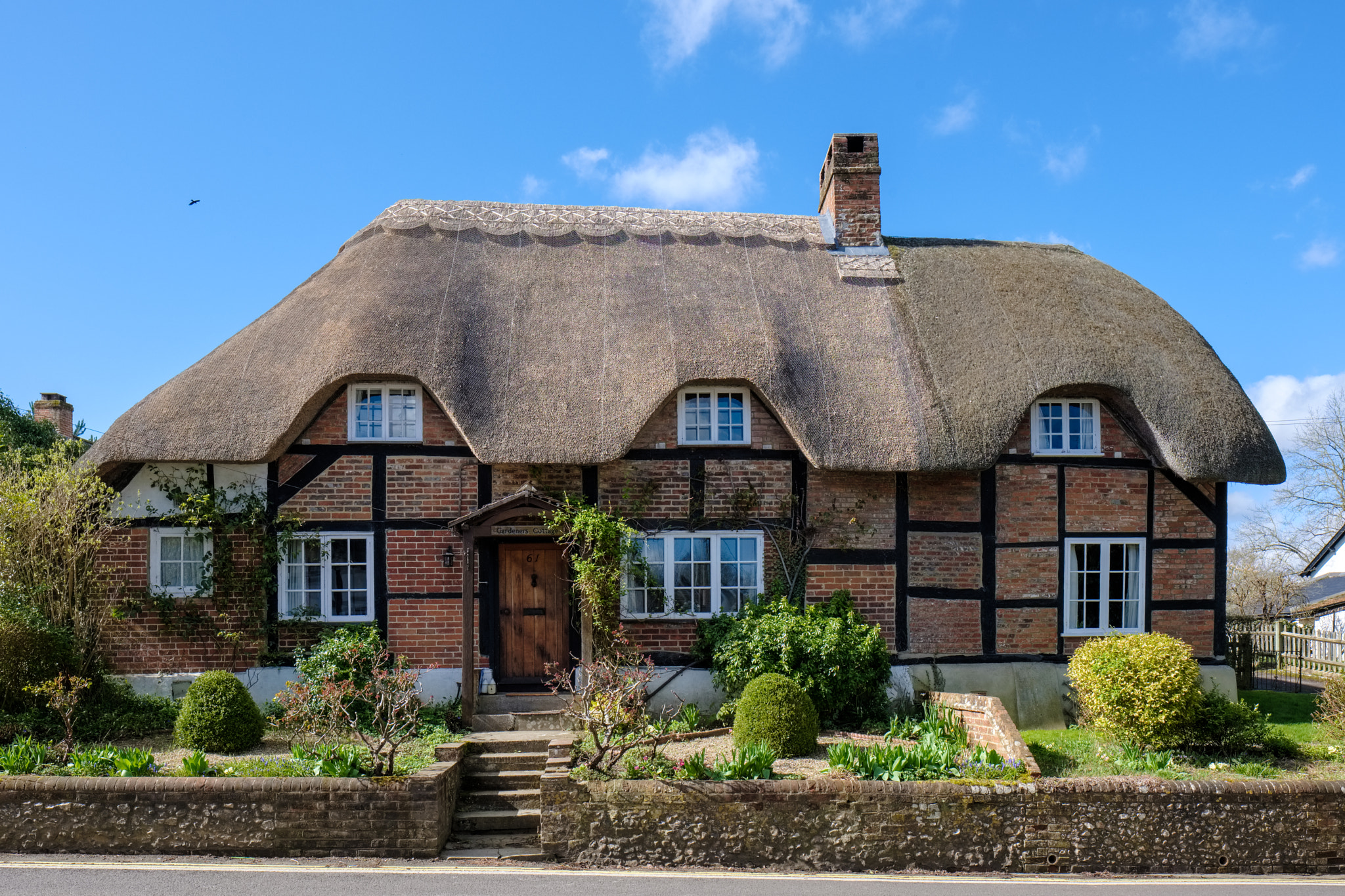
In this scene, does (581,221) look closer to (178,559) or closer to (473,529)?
(473,529)

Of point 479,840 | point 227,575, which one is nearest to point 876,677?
point 479,840

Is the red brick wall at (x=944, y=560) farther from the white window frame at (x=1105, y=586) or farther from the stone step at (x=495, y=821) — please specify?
the stone step at (x=495, y=821)

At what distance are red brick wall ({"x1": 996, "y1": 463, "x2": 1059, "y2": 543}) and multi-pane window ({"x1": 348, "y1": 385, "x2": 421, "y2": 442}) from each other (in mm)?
7698

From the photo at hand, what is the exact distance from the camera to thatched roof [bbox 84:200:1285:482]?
11.0m

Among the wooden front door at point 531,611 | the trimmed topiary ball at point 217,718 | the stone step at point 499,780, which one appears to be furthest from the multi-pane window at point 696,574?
the trimmed topiary ball at point 217,718

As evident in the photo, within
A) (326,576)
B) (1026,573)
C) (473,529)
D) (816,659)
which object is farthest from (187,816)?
(1026,573)

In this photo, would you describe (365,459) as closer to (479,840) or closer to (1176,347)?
(479,840)

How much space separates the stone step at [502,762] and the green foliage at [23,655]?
4.91 meters

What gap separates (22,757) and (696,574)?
7.22m

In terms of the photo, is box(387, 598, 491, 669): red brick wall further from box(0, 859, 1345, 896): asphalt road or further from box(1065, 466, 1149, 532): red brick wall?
box(1065, 466, 1149, 532): red brick wall

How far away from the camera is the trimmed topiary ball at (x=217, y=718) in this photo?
30.5 feet

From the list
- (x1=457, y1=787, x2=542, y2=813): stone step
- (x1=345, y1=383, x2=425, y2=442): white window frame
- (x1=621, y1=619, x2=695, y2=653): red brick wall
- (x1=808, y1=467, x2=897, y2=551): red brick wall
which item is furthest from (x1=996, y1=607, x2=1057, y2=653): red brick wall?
(x1=345, y1=383, x2=425, y2=442): white window frame

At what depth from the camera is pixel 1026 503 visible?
12086 millimetres

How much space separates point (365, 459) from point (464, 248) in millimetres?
3670
